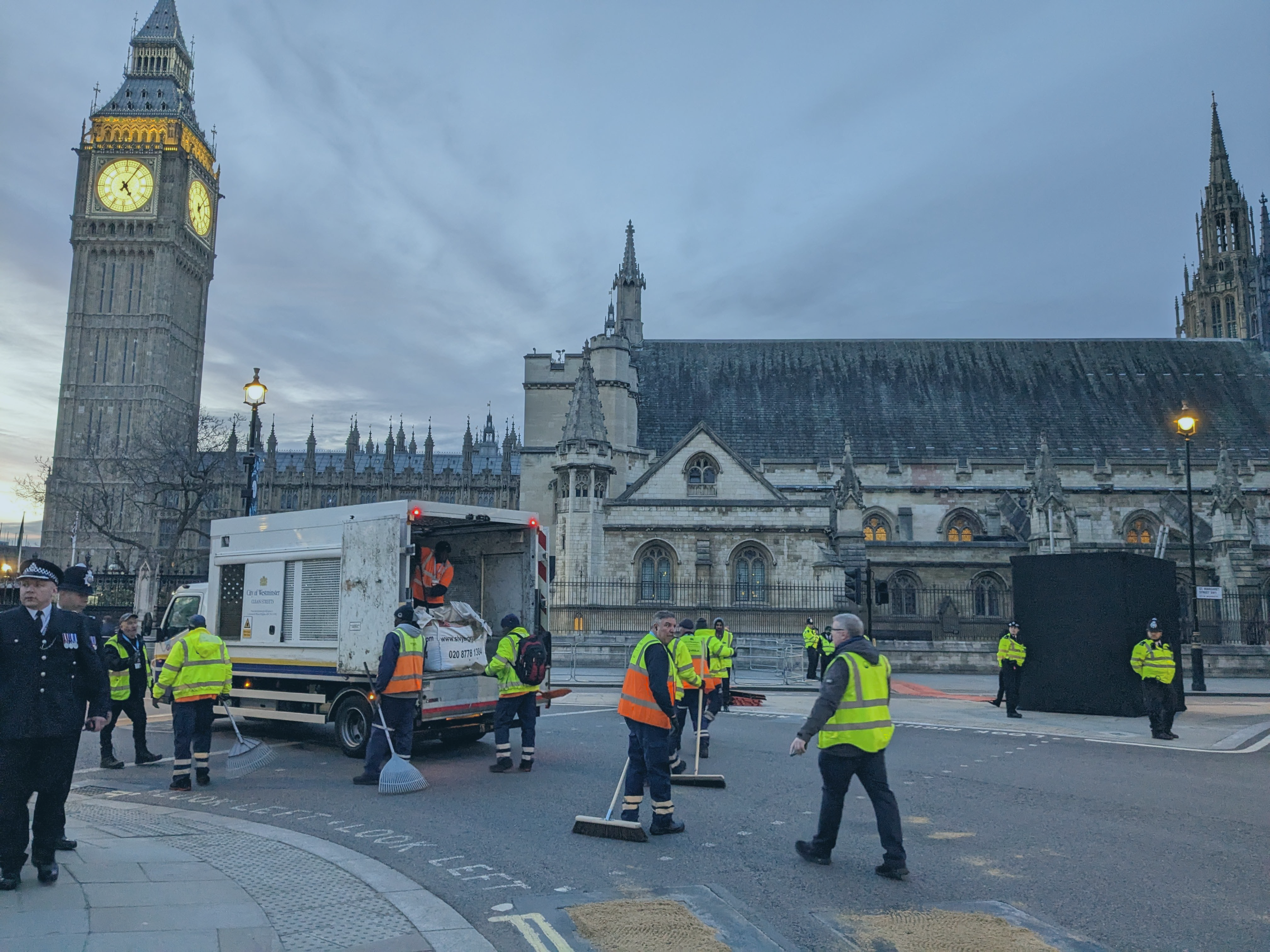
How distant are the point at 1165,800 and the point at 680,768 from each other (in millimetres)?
4770

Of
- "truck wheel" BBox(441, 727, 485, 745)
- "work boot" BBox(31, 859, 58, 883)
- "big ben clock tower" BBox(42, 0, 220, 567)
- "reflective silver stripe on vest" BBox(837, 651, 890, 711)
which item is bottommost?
"truck wheel" BBox(441, 727, 485, 745)

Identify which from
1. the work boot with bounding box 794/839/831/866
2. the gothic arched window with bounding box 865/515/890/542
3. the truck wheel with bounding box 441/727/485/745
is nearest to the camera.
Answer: the work boot with bounding box 794/839/831/866

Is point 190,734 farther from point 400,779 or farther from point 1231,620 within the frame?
point 1231,620

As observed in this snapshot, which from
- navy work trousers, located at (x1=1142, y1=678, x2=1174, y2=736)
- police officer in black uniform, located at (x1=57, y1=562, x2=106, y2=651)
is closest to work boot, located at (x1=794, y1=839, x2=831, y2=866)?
police officer in black uniform, located at (x1=57, y1=562, x2=106, y2=651)

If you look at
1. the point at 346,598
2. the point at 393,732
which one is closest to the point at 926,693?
the point at 346,598

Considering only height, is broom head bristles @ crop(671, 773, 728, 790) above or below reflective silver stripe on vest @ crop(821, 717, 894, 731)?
below

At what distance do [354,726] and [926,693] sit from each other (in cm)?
1365

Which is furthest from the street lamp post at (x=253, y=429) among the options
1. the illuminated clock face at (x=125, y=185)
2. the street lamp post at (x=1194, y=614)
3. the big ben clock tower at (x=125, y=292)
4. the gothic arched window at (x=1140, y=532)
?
the illuminated clock face at (x=125, y=185)

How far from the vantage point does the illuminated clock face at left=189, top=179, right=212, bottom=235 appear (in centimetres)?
8188

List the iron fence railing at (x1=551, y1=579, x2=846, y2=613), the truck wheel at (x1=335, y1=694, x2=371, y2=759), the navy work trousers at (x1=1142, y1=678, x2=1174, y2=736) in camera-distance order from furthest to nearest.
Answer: the iron fence railing at (x1=551, y1=579, x2=846, y2=613)
the navy work trousers at (x1=1142, y1=678, x2=1174, y2=736)
the truck wheel at (x1=335, y1=694, x2=371, y2=759)

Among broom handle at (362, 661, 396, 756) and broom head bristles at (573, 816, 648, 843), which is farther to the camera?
broom handle at (362, 661, 396, 756)

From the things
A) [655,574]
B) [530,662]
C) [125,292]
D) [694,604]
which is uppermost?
[125,292]

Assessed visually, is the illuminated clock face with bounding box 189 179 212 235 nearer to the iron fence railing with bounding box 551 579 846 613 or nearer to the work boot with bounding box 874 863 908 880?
the iron fence railing with bounding box 551 579 846 613

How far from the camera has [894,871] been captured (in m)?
5.80
